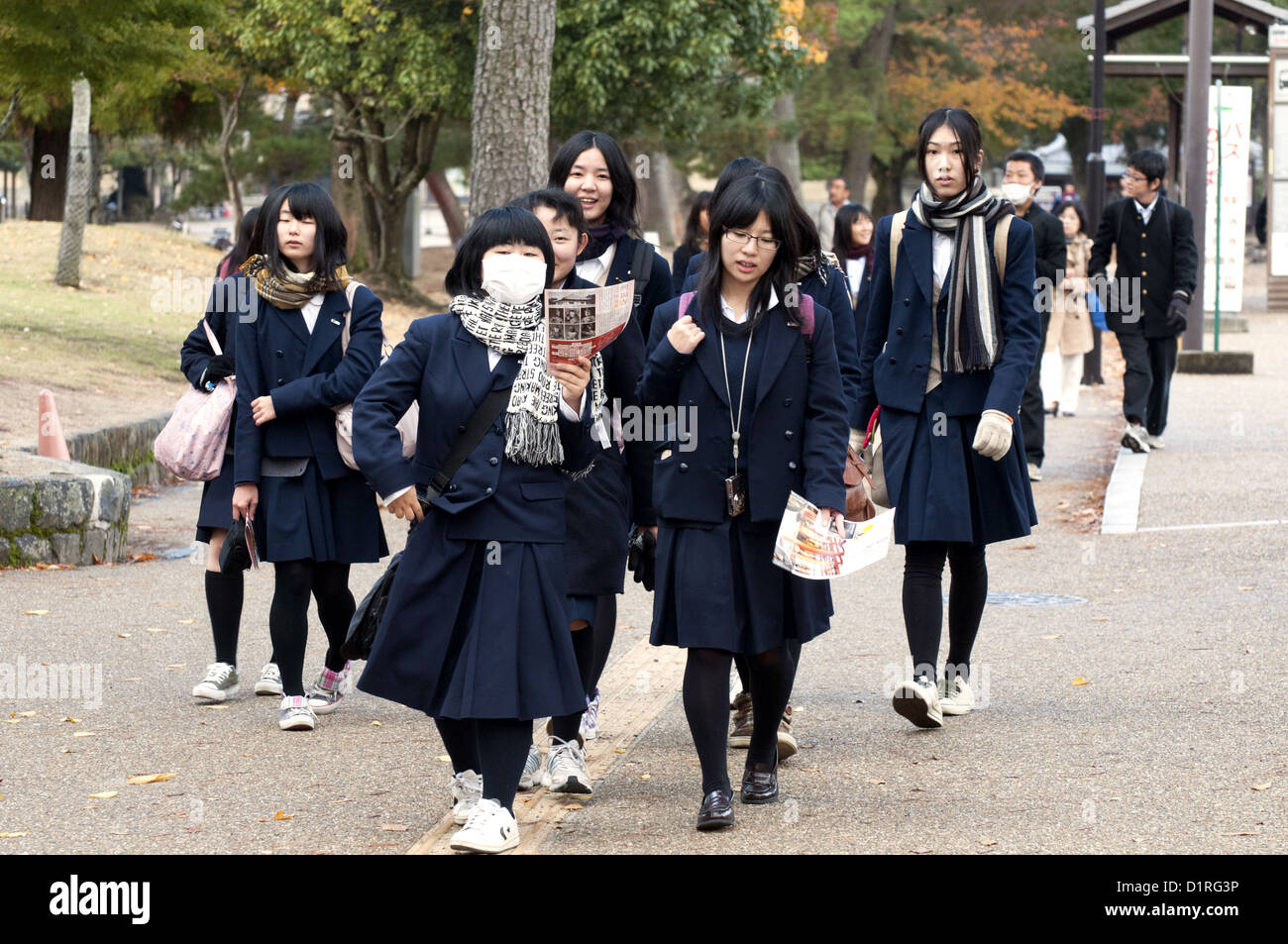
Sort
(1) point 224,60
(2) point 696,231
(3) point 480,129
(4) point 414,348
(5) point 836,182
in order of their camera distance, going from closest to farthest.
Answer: (4) point 414,348 < (2) point 696,231 < (3) point 480,129 < (5) point 836,182 < (1) point 224,60

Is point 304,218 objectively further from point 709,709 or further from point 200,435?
point 709,709

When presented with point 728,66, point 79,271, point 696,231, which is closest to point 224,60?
point 79,271

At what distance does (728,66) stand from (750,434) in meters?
24.0

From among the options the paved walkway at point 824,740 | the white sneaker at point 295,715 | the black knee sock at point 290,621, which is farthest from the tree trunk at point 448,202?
the white sneaker at point 295,715

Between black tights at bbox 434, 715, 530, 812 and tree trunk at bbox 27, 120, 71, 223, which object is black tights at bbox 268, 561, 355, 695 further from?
tree trunk at bbox 27, 120, 71, 223

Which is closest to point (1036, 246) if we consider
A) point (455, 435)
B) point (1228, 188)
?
point (455, 435)

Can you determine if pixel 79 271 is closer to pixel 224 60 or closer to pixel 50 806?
pixel 224 60

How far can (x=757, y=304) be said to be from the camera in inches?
187

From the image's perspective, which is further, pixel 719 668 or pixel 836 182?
pixel 836 182

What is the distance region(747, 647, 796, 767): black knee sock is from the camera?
476 cm

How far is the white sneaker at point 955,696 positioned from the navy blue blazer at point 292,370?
2136 millimetres

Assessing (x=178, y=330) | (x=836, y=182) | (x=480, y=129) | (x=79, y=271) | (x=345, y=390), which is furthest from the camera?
(x=79, y=271)

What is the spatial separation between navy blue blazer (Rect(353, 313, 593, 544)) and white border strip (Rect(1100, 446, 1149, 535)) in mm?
5783

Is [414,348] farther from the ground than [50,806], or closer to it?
farther from the ground
